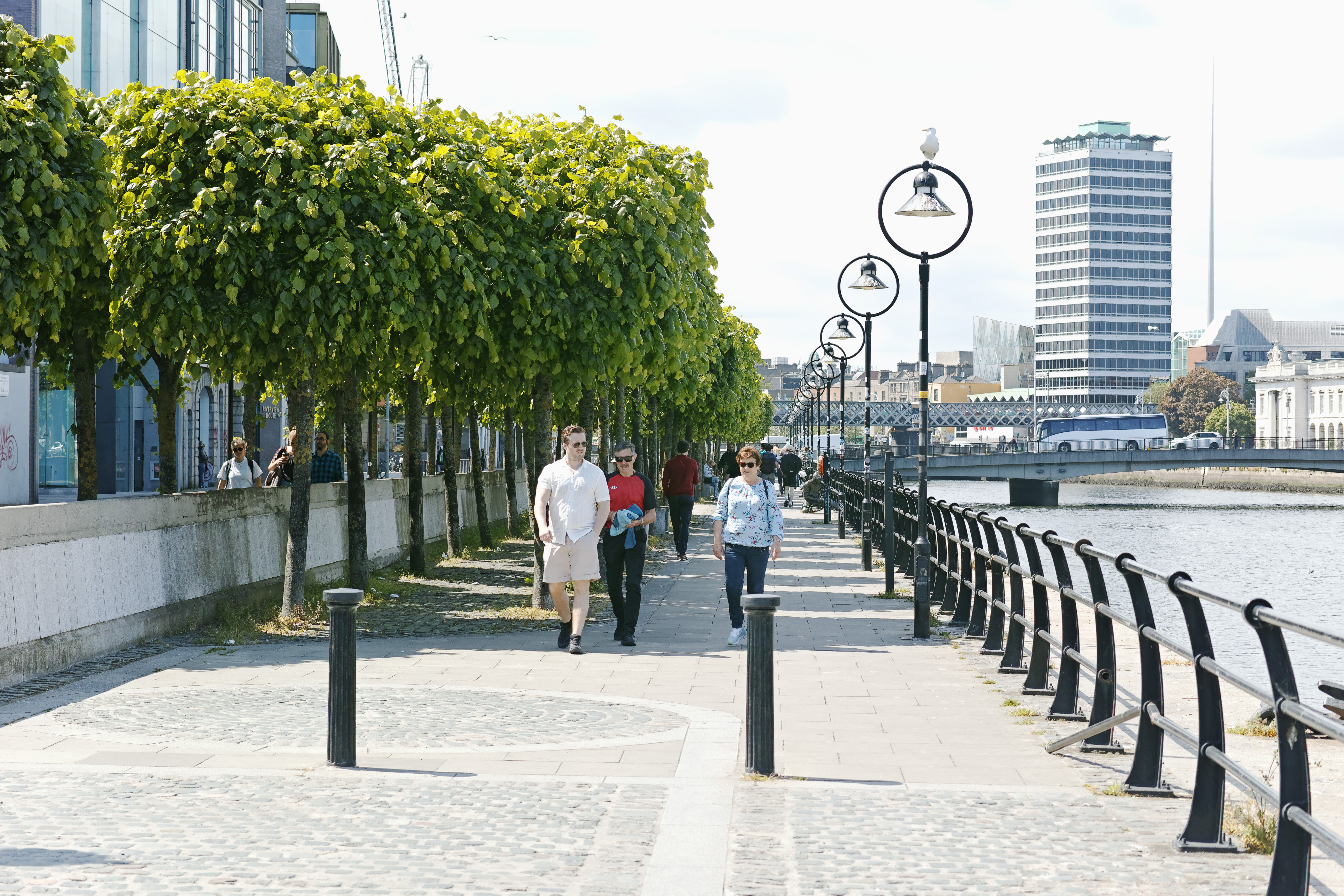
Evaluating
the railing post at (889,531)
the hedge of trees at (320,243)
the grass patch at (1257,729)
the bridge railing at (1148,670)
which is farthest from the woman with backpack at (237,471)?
the grass patch at (1257,729)

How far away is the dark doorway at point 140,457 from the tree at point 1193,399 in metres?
135

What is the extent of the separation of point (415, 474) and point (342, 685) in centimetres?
1261

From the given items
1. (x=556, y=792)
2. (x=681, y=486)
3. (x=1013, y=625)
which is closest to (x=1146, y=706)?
(x=556, y=792)

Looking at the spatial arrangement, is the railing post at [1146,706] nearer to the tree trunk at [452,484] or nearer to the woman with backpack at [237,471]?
the woman with backpack at [237,471]

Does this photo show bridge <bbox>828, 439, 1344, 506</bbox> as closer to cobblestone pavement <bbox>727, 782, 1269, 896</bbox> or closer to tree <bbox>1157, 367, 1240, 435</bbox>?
tree <bbox>1157, 367, 1240, 435</bbox>

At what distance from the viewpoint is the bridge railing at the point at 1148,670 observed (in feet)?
15.0

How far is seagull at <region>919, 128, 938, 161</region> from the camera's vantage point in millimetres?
14656

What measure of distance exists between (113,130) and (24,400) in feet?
39.4

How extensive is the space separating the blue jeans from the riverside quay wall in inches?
181

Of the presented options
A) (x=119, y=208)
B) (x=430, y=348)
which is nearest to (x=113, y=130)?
(x=119, y=208)

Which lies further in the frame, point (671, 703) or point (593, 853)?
point (671, 703)

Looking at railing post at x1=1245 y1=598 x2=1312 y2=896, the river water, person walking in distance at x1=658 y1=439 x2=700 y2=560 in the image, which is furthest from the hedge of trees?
railing post at x1=1245 y1=598 x2=1312 y2=896

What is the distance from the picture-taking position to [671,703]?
30.4 feet

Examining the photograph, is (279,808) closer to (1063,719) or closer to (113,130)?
(1063,719)
